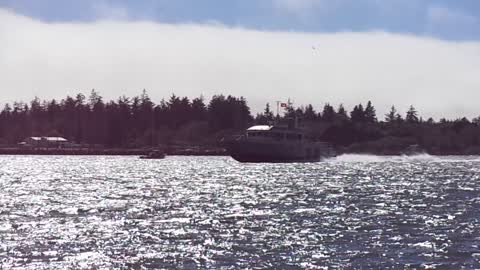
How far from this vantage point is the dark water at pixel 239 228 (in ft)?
117

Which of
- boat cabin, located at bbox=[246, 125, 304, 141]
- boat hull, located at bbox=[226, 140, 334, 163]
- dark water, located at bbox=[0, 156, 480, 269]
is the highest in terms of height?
boat cabin, located at bbox=[246, 125, 304, 141]

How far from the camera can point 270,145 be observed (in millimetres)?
151250

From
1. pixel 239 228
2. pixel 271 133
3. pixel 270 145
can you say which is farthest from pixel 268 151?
pixel 239 228

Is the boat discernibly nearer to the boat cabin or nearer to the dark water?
the boat cabin

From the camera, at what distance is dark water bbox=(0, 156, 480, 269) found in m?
35.6

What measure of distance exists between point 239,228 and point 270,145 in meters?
104

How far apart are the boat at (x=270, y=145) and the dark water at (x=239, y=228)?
6657 centimetres

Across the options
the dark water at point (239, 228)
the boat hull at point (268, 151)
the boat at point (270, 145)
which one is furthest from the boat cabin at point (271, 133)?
the dark water at point (239, 228)

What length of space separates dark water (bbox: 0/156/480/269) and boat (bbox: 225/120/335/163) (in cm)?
6657

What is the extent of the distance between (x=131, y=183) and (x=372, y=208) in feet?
133

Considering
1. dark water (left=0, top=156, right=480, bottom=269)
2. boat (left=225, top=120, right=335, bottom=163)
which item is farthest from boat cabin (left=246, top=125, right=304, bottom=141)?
dark water (left=0, top=156, right=480, bottom=269)

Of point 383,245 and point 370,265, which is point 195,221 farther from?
point 370,265

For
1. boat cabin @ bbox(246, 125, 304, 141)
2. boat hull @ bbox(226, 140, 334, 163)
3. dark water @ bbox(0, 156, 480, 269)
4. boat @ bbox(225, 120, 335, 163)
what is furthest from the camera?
boat cabin @ bbox(246, 125, 304, 141)

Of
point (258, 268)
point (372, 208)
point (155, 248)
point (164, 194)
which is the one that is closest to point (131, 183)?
point (164, 194)
